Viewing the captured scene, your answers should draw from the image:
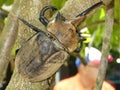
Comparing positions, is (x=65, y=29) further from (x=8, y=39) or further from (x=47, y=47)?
(x=8, y=39)

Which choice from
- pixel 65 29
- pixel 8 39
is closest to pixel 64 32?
pixel 65 29

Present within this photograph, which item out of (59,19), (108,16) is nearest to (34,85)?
(59,19)

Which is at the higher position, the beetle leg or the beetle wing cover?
the beetle leg

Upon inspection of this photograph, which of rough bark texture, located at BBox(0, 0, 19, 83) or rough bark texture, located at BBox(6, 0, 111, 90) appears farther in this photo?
rough bark texture, located at BBox(0, 0, 19, 83)

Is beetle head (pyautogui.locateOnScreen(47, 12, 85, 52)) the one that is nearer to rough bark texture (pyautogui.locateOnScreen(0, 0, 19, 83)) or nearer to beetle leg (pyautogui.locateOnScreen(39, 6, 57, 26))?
beetle leg (pyautogui.locateOnScreen(39, 6, 57, 26))

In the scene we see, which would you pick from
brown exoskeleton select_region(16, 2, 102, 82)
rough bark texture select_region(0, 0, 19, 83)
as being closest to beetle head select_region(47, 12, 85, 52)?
brown exoskeleton select_region(16, 2, 102, 82)

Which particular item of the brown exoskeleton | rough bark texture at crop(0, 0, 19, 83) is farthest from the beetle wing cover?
rough bark texture at crop(0, 0, 19, 83)

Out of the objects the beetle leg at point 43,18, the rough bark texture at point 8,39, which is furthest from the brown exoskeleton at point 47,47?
the rough bark texture at point 8,39
